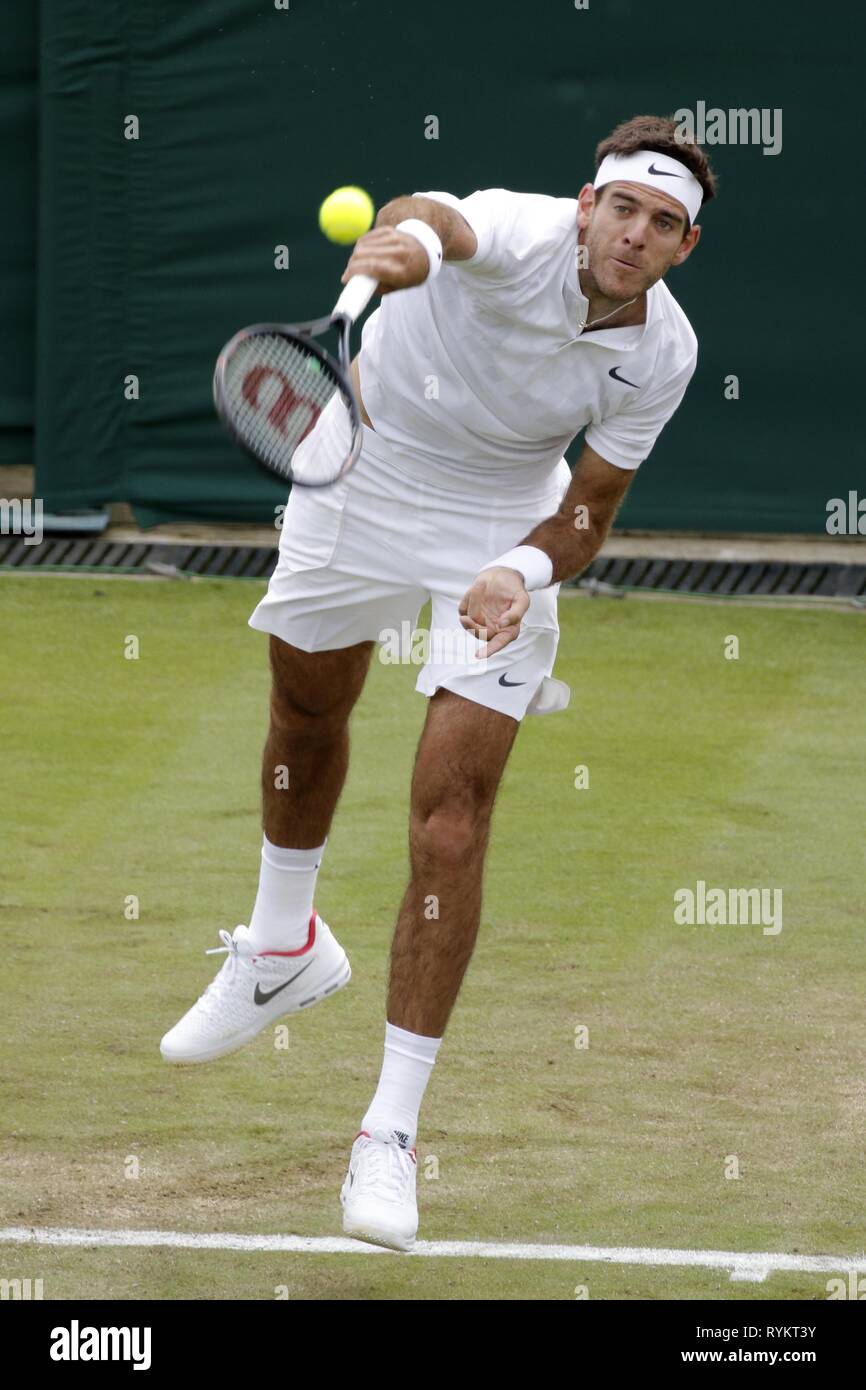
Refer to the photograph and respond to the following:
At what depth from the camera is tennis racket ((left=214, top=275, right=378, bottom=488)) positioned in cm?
372

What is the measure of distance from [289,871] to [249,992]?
285 mm

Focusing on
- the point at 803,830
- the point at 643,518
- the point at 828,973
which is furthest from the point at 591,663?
the point at 828,973

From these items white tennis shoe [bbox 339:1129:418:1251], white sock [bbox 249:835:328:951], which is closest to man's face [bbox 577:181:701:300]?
white sock [bbox 249:835:328:951]

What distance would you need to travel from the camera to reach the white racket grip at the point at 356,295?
3.44m

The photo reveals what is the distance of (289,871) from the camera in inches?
188

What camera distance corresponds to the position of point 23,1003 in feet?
17.0

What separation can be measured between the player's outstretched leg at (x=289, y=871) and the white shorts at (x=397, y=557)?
0.35 feet

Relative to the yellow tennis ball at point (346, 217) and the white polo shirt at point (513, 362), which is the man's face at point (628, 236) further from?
the yellow tennis ball at point (346, 217)

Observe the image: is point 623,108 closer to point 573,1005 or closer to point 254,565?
point 254,565

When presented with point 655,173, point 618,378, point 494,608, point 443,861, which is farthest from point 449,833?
point 655,173

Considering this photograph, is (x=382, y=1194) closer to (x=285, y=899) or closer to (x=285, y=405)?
(x=285, y=899)

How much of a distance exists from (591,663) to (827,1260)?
189 inches

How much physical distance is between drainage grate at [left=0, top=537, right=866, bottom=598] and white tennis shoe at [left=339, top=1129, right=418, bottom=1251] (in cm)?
591

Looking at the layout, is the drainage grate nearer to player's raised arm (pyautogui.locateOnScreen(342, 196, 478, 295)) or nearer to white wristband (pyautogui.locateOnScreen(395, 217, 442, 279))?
player's raised arm (pyautogui.locateOnScreen(342, 196, 478, 295))
